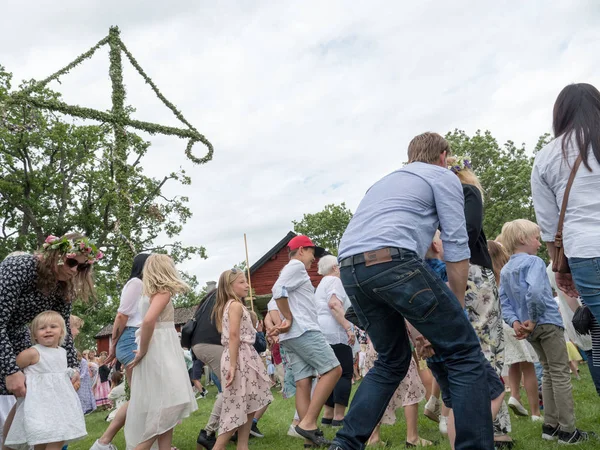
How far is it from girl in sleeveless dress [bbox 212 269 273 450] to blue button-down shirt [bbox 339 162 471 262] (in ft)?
8.37

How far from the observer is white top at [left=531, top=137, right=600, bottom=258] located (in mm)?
3205

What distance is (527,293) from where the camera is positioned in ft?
17.1

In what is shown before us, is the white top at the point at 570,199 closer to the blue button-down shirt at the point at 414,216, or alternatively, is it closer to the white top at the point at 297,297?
the blue button-down shirt at the point at 414,216

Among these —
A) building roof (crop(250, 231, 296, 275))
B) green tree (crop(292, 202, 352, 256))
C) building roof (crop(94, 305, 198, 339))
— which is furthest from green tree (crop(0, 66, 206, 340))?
green tree (crop(292, 202, 352, 256))

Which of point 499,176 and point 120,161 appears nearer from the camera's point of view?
point 120,161

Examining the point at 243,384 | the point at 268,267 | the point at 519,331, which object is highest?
the point at 268,267

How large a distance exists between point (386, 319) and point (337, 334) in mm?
3891

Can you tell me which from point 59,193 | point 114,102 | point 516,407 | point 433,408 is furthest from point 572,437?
point 59,193

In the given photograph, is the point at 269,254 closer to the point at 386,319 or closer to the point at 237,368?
the point at 237,368

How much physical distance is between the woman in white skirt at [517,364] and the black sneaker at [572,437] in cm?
136

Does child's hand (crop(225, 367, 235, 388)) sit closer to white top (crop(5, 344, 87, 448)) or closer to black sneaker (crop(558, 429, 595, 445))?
white top (crop(5, 344, 87, 448))

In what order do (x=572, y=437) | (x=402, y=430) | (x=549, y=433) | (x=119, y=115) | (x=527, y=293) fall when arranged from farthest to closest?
(x=119, y=115)
(x=402, y=430)
(x=527, y=293)
(x=549, y=433)
(x=572, y=437)

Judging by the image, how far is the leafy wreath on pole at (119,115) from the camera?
8141 mm

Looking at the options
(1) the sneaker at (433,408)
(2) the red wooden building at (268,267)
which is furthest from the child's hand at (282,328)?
(2) the red wooden building at (268,267)
